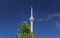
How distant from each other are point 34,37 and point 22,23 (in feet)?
9.22

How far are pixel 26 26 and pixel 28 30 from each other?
0.72 meters

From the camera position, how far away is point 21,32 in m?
34.3

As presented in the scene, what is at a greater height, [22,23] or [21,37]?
[22,23]

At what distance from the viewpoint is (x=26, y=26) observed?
113ft

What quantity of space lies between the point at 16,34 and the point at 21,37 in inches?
36.7

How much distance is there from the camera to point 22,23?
35.1 m

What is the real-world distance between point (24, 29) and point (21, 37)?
1272 mm

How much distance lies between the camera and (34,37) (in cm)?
3541

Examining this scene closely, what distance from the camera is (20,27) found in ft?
114

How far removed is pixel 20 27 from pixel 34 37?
2671mm

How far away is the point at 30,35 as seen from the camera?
3456cm

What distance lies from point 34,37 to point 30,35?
1101 millimetres

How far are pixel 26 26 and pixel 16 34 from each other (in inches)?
74.3

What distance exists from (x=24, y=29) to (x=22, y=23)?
1.17m
